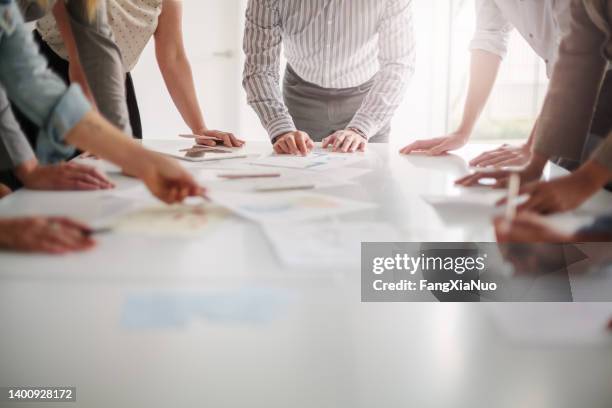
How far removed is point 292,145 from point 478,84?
1.33 feet

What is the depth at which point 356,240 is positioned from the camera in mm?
518

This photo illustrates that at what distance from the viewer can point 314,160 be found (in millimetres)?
1006

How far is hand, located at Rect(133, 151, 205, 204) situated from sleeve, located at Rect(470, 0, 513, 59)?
0.77m

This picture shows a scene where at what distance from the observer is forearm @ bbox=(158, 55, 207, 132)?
135 centimetres

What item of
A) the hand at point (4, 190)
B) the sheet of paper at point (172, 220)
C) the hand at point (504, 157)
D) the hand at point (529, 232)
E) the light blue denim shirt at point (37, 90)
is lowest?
the hand at point (504, 157)

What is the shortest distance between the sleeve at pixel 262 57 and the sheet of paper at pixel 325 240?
0.82 m

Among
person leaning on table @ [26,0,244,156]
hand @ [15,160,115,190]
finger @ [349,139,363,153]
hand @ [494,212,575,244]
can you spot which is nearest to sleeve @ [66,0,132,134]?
person leaning on table @ [26,0,244,156]

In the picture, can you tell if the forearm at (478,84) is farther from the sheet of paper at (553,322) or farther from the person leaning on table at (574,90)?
the sheet of paper at (553,322)

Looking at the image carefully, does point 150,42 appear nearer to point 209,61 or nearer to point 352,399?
point 352,399

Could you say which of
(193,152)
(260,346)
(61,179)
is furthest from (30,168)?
(260,346)

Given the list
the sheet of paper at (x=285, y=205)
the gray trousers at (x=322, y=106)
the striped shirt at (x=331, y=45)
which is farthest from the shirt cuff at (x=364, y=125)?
the sheet of paper at (x=285, y=205)

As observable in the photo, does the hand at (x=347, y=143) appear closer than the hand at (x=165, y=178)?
No

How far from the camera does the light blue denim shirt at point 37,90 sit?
0.61 m

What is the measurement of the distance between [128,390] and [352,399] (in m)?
0.17
